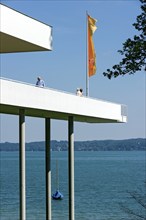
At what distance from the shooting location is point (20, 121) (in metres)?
22.5

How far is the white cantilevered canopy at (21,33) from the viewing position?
22859mm

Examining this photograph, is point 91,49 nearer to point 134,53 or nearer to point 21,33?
point 21,33

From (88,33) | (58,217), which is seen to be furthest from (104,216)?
(88,33)

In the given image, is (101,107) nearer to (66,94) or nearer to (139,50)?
(66,94)

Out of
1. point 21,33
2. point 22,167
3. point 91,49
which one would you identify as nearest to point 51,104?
point 22,167

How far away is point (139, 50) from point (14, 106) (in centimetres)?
633

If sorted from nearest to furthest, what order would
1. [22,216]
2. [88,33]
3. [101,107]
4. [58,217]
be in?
1. [22,216]
2. [101,107]
3. [88,33]
4. [58,217]

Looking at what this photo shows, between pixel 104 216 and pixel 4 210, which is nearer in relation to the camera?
pixel 104 216

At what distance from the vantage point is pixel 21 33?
24.1 meters

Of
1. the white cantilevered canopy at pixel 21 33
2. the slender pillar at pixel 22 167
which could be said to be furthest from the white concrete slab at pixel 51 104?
the white cantilevered canopy at pixel 21 33

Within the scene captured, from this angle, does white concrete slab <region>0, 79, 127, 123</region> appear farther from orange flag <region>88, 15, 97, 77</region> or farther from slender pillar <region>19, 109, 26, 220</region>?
orange flag <region>88, 15, 97, 77</region>

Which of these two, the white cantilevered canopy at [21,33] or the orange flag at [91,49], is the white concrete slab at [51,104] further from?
the white cantilevered canopy at [21,33]

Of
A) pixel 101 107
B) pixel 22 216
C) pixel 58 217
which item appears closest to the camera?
pixel 22 216

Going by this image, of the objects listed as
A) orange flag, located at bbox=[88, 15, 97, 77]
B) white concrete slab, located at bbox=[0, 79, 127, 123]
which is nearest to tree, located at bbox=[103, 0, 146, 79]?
white concrete slab, located at bbox=[0, 79, 127, 123]
